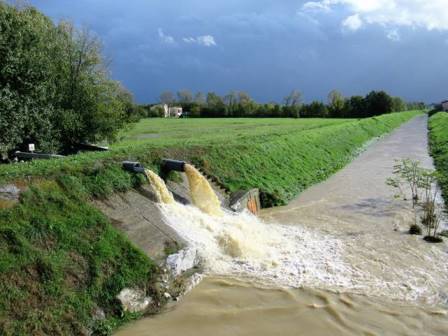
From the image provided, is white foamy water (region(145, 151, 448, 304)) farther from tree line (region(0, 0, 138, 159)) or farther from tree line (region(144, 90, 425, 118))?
tree line (region(144, 90, 425, 118))

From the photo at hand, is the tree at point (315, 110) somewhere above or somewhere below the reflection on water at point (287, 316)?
above

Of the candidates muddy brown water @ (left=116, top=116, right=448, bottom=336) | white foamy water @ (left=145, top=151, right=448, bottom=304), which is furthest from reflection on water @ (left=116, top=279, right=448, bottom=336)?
white foamy water @ (left=145, top=151, right=448, bottom=304)

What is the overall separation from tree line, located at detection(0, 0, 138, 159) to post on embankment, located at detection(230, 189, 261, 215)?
11.0 metres

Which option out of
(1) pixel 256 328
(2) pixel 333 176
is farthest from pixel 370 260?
(2) pixel 333 176

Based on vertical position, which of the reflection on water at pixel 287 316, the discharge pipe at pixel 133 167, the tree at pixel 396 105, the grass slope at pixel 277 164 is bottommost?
the reflection on water at pixel 287 316

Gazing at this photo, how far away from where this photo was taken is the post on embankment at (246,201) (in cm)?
1627

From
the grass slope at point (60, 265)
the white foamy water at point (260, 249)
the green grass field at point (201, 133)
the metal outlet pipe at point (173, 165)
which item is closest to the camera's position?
the grass slope at point (60, 265)

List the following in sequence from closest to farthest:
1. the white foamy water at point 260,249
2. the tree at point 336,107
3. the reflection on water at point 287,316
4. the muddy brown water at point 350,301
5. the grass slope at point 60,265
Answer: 1. the grass slope at point 60,265
2. the reflection on water at point 287,316
3. the muddy brown water at point 350,301
4. the white foamy water at point 260,249
5. the tree at point 336,107

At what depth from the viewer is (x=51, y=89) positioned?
23.4 metres

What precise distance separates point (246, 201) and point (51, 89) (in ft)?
43.7

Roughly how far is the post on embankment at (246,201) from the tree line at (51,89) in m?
11.0

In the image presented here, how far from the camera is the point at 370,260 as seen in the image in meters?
12.2

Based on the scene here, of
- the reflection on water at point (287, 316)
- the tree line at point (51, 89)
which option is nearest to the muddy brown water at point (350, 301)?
the reflection on water at point (287, 316)

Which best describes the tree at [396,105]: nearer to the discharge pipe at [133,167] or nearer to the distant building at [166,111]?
the distant building at [166,111]
